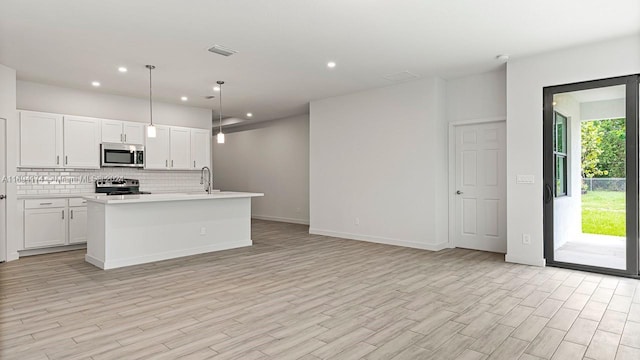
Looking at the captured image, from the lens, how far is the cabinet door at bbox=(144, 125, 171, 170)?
746cm

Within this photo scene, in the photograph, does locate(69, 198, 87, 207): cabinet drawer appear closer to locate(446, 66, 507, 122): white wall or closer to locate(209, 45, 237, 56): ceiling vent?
locate(209, 45, 237, 56): ceiling vent

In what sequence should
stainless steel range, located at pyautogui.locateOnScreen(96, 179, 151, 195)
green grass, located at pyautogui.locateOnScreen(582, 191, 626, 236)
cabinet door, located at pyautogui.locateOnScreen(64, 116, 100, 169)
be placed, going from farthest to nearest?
stainless steel range, located at pyautogui.locateOnScreen(96, 179, 151, 195) < cabinet door, located at pyautogui.locateOnScreen(64, 116, 100, 169) < green grass, located at pyautogui.locateOnScreen(582, 191, 626, 236)

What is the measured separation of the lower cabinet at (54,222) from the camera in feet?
19.0

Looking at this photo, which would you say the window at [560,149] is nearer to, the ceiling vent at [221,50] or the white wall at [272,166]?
the ceiling vent at [221,50]

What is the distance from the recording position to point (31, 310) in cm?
338

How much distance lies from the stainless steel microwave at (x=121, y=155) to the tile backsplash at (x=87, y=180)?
31 cm

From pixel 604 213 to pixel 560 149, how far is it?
953 millimetres

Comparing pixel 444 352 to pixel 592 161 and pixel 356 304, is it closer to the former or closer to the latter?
pixel 356 304

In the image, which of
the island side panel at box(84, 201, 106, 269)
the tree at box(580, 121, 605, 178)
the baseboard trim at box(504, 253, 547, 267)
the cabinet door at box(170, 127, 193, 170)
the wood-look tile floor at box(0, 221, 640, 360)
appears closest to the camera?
the wood-look tile floor at box(0, 221, 640, 360)

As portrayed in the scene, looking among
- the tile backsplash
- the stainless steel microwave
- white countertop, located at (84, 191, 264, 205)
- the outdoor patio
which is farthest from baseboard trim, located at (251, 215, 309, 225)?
the outdoor patio

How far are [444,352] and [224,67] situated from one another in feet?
15.3

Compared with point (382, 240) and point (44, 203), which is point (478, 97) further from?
point (44, 203)

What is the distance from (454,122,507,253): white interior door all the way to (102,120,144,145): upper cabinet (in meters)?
5.92

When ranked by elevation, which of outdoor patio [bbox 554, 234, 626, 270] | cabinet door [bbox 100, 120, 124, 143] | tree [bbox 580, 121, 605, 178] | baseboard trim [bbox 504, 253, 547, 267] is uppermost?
cabinet door [bbox 100, 120, 124, 143]
